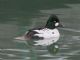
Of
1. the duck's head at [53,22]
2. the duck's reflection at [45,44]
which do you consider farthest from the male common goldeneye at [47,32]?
the duck's reflection at [45,44]

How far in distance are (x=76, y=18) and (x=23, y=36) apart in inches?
132

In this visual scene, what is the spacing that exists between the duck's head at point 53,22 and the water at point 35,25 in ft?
1.00

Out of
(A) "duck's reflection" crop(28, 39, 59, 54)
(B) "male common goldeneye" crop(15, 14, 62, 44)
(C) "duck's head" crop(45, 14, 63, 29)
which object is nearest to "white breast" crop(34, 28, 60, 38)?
(B) "male common goldeneye" crop(15, 14, 62, 44)

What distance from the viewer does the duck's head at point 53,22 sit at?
13.9m

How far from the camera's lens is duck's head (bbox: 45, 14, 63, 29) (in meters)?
13.9

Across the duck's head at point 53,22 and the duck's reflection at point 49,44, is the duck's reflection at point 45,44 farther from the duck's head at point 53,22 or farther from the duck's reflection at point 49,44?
the duck's head at point 53,22

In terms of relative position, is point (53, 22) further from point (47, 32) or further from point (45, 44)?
point (45, 44)

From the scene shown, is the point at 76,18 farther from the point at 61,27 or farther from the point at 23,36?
the point at 23,36

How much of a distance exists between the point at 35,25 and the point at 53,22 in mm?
1171

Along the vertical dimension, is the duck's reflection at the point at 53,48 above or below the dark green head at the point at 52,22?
below

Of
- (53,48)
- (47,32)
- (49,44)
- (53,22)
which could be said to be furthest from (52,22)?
(53,48)

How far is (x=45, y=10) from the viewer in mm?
17938

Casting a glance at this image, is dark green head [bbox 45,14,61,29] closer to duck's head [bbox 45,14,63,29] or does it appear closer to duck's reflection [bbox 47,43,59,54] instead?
duck's head [bbox 45,14,63,29]

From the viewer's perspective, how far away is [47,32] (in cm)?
1380
